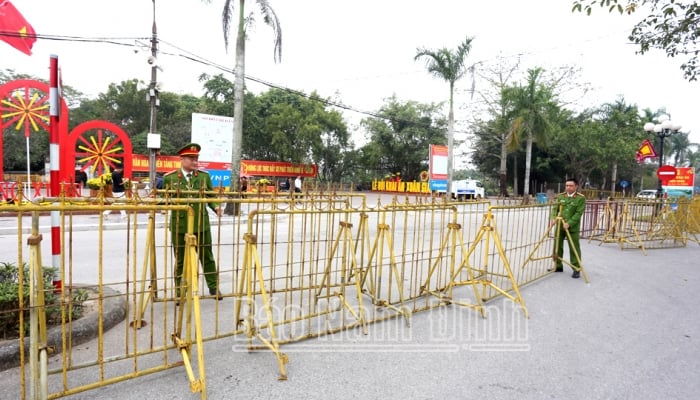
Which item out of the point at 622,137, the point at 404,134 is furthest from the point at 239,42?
the point at 622,137

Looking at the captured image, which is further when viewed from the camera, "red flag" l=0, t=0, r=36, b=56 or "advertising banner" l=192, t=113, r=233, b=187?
"advertising banner" l=192, t=113, r=233, b=187

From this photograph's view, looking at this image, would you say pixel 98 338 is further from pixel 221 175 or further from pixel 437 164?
pixel 437 164

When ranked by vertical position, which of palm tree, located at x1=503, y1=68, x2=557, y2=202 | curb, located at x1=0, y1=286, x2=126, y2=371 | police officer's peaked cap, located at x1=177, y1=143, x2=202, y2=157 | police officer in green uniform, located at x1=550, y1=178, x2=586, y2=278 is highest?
palm tree, located at x1=503, y1=68, x2=557, y2=202

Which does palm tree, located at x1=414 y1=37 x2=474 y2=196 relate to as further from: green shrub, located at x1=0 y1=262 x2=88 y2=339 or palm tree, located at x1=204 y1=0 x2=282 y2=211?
green shrub, located at x1=0 y1=262 x2=88 y2=339

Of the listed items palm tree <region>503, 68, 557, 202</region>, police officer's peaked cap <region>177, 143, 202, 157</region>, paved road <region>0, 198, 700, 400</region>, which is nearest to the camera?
paved road <region>0, 198, 700, 400</region>

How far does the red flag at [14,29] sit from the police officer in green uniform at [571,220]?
1003 centimetres

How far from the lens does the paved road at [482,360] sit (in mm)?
2984

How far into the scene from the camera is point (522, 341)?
400 cm

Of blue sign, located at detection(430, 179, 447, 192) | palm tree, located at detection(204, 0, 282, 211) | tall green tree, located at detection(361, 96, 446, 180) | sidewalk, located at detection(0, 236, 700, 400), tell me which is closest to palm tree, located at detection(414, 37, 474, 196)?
blue sign, located at detection(430, 179, 447, 192)

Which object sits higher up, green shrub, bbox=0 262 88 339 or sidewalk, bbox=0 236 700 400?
green shrub, bbox=0 262 88 339

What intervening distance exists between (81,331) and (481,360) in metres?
3.50

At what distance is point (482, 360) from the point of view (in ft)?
11.7

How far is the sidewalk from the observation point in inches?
117

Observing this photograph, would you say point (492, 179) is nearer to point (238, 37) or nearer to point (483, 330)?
point (238, 37)
